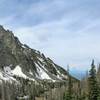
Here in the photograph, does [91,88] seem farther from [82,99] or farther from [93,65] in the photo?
[82,99]

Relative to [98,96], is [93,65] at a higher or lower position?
higher

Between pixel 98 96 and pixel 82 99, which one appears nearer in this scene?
pixel 98 96

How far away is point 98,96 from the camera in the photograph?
106m

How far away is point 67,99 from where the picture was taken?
371 ft

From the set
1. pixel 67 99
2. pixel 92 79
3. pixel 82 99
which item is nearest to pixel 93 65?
pixel 92 79

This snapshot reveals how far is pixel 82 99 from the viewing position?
156 m

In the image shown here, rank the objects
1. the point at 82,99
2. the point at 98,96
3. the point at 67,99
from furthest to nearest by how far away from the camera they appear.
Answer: the point at 82,99
the point at 67,99
the point at 98,96

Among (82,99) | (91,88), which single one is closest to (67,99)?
(91,88)

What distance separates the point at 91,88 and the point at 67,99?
935 centimetres

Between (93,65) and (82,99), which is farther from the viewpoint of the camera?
(82,99)

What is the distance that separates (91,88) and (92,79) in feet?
7.75

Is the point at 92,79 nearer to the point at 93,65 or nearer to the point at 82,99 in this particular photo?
the point at 93,65

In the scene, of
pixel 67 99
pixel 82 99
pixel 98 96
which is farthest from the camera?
pixel 82 99

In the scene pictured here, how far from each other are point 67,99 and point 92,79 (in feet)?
35.2
